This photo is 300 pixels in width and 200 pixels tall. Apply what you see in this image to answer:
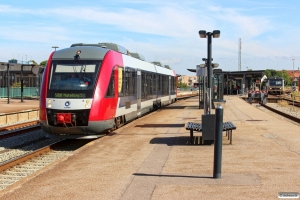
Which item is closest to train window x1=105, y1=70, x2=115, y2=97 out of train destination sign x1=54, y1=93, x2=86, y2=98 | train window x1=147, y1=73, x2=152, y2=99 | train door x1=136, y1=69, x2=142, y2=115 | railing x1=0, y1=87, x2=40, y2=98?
train destination sign x1=54, y1=93, x2=86, y2=98

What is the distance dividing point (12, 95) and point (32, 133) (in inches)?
1273

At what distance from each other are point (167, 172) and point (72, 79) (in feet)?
20.2

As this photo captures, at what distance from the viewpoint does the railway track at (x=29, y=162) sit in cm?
943

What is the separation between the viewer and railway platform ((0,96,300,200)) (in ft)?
22.2

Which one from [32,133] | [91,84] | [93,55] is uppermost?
[93,55]

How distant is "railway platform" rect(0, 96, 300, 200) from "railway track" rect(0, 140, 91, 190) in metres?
0.82

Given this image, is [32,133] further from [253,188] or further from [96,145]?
[253,188]

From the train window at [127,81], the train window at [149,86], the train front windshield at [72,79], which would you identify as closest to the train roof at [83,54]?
the train front windshield at [72,79]

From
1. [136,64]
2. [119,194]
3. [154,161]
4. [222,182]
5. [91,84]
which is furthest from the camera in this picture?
[136,64]

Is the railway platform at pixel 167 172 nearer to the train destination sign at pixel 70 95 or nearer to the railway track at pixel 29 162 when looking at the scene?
the railway track at pixel 29 162

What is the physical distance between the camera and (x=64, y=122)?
41.9 feet

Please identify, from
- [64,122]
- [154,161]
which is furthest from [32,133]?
[154,161]

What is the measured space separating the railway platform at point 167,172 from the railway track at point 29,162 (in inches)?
32.3

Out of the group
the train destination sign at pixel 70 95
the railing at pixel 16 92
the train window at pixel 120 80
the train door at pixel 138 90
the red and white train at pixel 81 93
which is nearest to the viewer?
the red and white train at pixel 81 93
